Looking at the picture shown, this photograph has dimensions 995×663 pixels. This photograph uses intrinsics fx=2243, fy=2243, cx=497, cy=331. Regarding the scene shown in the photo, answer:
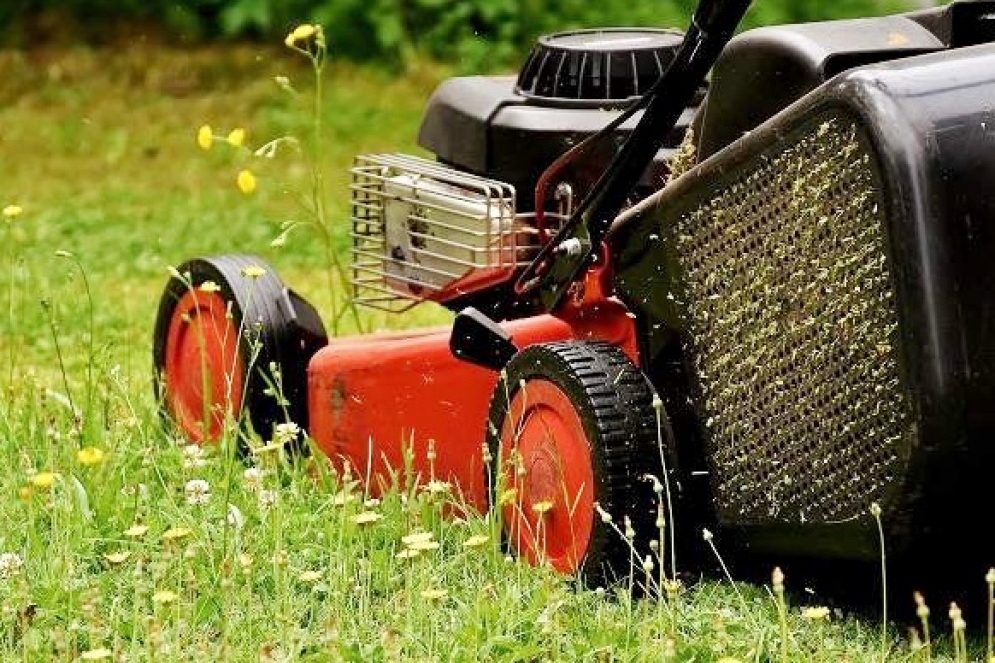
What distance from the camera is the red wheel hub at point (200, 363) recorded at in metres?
3.29

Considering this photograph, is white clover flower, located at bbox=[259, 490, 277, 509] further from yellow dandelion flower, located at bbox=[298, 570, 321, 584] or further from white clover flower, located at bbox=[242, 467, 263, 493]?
yellow dandelion flower, located at bbox=[298, 570, 321, 584]

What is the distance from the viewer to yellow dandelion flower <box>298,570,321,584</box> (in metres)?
2.53

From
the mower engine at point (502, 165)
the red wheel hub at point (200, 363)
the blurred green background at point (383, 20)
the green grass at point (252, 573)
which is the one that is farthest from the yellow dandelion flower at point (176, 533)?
the blurred green background at point (383, 20)

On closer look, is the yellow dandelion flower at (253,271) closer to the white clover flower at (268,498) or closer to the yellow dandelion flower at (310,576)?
the white clover flower at (268,498)

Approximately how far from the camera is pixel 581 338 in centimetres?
284

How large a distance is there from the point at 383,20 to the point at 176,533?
407 cm

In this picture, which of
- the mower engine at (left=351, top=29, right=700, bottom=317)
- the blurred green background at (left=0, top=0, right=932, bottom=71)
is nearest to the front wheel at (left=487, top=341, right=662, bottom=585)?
the mower engine at (left=351, top=29, right=700, bottom=317)

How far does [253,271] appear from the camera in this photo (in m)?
3.20

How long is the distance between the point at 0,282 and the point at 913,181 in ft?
9.94

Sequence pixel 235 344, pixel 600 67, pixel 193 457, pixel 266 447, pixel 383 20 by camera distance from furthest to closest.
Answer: pixel 383 20
pixel 235 344
pixel 600 67
pixel 193 457
pixel 266 447

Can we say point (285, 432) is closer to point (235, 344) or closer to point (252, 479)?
point (252, 479)

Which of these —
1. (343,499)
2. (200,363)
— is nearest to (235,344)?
(200,363)

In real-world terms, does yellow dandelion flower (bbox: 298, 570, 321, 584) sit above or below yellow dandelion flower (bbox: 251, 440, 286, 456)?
below

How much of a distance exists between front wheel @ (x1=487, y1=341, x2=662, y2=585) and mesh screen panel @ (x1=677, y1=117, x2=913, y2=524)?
0.30ft
